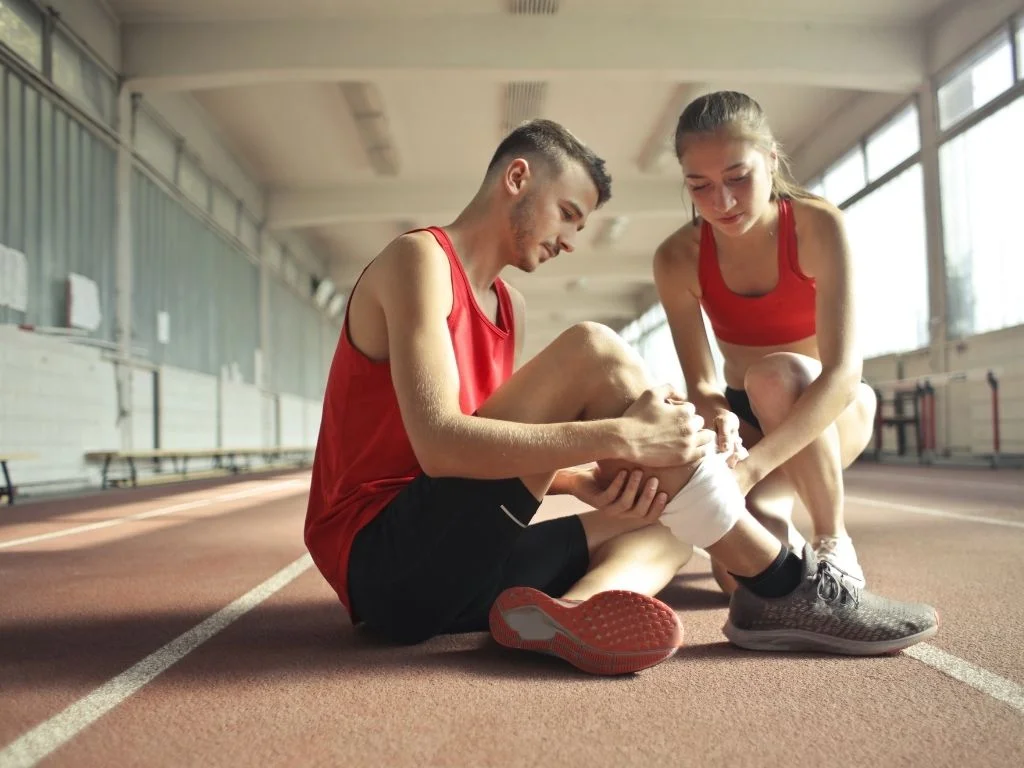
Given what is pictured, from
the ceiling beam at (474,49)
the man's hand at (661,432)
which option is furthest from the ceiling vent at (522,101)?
the man's hand at (661,432)

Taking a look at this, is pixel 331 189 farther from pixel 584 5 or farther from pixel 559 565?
pixel 559 565

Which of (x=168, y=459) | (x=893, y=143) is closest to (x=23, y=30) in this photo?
(x=168, y=459)

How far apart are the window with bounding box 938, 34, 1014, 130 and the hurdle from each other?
286cm

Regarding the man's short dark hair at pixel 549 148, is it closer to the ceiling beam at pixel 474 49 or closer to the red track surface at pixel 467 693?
the red track surface at pixel 467 693

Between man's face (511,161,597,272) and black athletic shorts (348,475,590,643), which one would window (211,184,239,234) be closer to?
man's face (511,161,597,272)

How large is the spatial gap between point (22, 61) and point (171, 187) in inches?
141

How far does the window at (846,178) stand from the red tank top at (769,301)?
10.7 meters

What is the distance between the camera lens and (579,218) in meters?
1.98

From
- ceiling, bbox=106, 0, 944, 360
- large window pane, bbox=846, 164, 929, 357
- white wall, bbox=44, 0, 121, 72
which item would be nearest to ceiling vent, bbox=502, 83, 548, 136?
ceiling, bbox=106, 0, 944, 360

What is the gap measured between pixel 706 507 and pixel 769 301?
41.1 inches

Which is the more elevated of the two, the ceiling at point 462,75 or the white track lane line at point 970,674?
the ceiling at point 462,75

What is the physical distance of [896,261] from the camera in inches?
446

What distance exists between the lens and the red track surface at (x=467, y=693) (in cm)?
127

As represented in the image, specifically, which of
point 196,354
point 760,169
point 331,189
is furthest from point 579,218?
point 331,189
